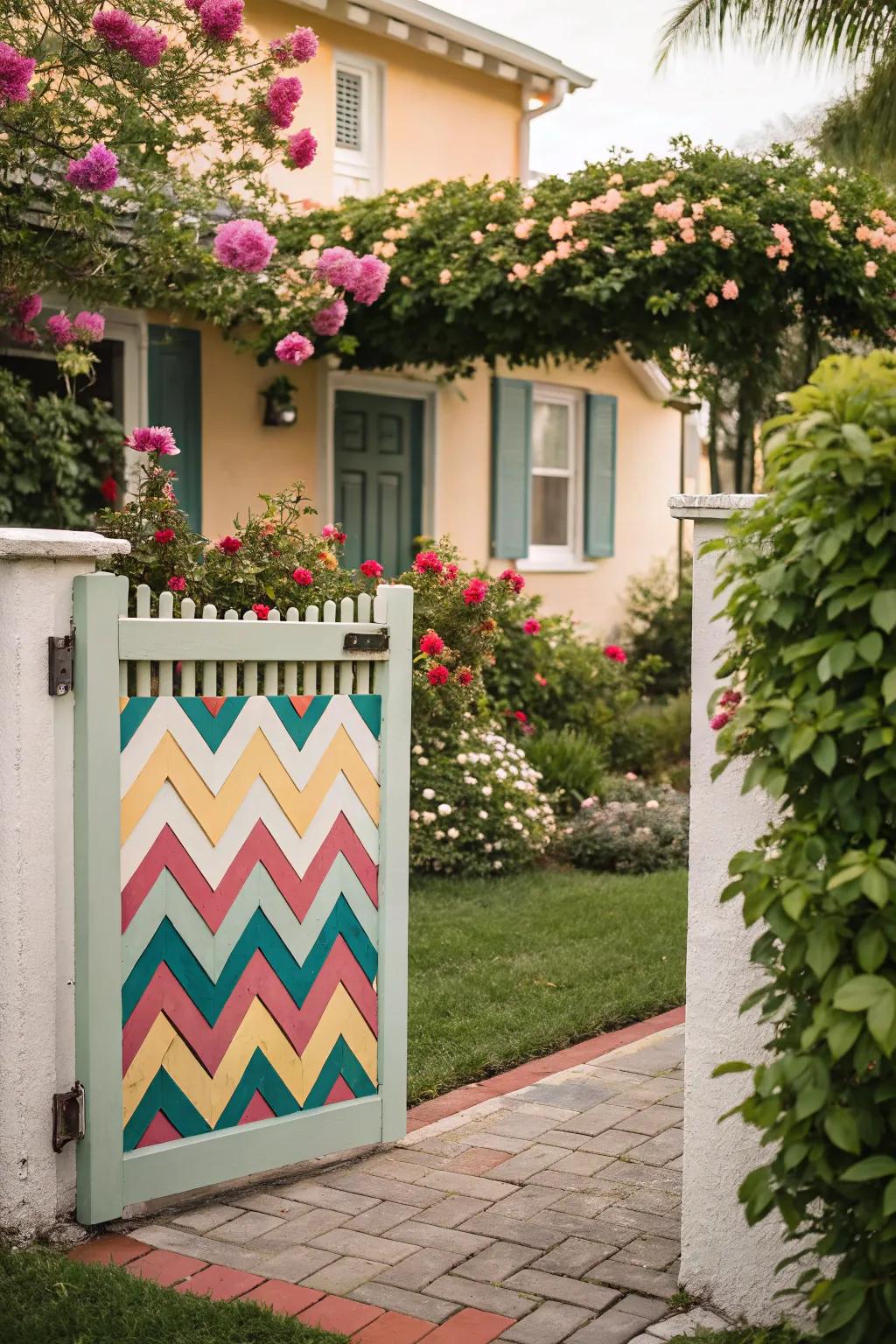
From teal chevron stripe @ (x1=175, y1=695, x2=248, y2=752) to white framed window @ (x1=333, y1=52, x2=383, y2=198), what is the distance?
28.1 ft

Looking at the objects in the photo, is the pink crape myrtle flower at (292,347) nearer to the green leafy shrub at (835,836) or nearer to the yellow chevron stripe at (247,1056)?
the yellow chevron stripe at (247,1056)

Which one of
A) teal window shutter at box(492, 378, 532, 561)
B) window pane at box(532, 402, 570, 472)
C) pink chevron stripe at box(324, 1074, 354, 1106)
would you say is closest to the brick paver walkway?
pink chevron stripe at box(324, 1074, 354, 1106)

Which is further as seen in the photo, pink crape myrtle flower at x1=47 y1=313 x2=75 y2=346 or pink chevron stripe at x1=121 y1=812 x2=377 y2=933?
pink crape myrtle flower at x1=47 y1=313 x2=75 y2=346

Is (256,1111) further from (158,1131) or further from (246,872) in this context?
(246,872)

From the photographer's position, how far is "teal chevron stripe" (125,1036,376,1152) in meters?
3.79

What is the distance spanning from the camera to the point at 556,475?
13.4m

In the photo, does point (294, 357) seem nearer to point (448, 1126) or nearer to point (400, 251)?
point (400, 251)

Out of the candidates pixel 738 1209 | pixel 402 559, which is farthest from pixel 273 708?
pixel 402 559

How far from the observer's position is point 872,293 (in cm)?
964

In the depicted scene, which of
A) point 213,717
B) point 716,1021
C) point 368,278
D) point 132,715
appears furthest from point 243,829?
point 368,278

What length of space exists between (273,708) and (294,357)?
4.15m

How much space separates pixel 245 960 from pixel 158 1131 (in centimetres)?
50

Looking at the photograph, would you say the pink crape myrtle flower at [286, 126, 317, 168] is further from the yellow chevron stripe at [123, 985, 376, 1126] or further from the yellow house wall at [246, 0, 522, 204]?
the yellow chevron stripe at [123, 985, 376, 1126]

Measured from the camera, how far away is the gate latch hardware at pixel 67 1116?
360 centimetres
